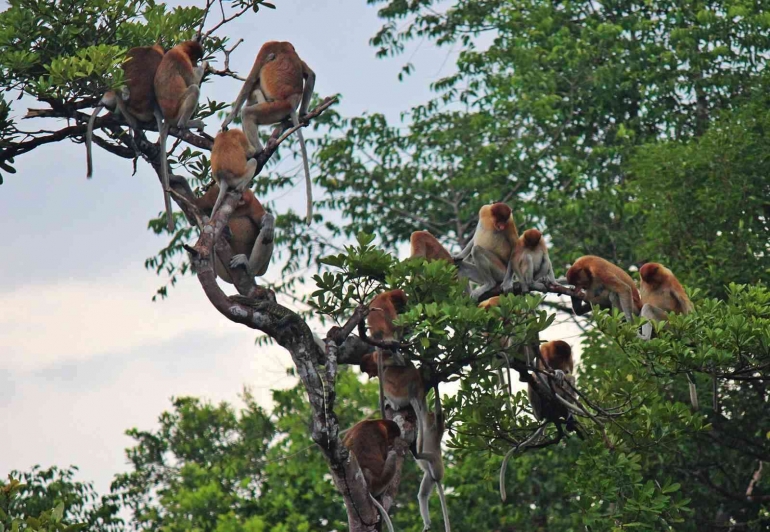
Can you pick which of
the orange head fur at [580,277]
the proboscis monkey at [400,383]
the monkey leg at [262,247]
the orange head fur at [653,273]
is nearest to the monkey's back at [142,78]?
the monkey leg at [262,247]

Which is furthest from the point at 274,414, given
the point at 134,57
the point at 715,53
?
the point at 134,57

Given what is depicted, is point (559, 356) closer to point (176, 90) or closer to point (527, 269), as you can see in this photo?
point (527, 269)

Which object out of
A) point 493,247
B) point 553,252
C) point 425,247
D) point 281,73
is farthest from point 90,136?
point 553,252

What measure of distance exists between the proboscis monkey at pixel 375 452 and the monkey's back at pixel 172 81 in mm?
2075

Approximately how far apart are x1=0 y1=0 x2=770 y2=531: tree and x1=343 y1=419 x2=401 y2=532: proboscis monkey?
109mm

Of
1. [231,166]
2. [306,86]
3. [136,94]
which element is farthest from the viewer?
[306,86]

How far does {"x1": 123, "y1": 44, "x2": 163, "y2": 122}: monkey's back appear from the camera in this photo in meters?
6.13

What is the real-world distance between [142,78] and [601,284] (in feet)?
9.12

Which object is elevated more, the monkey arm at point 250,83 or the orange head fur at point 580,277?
the monkey arm at point 250,83

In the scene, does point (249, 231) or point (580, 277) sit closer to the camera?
point (249, 231)

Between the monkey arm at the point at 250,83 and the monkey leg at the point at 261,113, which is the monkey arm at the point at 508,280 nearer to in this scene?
the monkey leg at the point at 261,113

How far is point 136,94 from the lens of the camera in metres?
6.13

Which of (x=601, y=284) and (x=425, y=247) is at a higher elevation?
(x=425, y=247)

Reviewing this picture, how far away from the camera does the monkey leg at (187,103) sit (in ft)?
20.1
